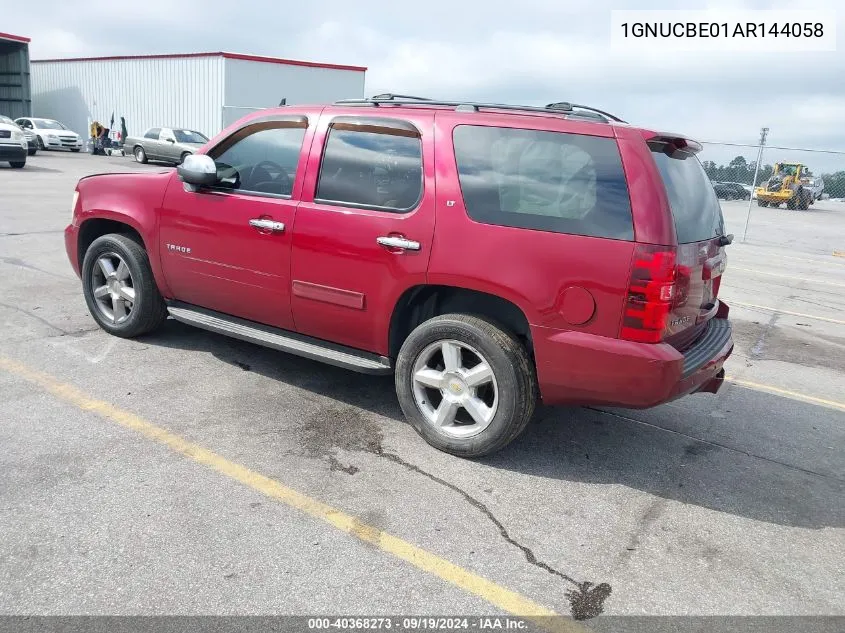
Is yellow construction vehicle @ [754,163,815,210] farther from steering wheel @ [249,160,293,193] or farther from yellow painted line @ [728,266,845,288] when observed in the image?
steering wheel @ [249,160,293,193]

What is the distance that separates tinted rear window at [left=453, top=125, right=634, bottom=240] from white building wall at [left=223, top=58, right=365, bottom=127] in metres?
27.5

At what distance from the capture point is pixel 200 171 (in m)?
4.34

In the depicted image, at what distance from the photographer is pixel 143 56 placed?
34.6 meters

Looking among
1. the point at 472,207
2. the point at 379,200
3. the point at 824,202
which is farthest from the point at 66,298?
the point at 824,202

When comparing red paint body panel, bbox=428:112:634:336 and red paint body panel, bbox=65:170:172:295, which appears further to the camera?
red paint body panel, bbox=65:170:172:295

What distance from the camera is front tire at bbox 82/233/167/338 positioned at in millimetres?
5012

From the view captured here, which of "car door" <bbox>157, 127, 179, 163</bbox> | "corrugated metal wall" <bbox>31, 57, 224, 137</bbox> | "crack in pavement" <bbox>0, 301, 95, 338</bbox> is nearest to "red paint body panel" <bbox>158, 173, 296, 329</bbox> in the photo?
"crack in pavement" <bbox>0, 301, 95, 338</bbox>

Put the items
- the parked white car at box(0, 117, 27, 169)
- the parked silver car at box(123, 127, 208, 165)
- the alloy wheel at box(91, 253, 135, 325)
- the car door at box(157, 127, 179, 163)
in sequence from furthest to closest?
the car door at box(157, 127, 179, 163)
the parked silver car at box(123, 127, 208, 165)
the parked white car at box(0, 117, 27, 169)
the alloy wheel at box(91, 253, 135, 325)

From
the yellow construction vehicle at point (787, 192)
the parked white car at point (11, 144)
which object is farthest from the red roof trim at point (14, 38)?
the yellow construction vehicle at point (787, 192)

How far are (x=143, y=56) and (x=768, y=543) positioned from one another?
38087 mm

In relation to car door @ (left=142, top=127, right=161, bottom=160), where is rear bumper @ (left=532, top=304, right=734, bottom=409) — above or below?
below

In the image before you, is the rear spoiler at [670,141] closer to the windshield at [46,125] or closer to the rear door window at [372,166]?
the rear door window at [372,166]

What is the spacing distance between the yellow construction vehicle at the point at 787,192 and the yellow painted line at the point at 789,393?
94.2 feet

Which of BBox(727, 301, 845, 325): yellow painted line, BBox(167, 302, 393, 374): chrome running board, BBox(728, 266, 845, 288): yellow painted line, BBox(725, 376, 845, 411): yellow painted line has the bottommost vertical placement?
BBox(725, 376, 845, 411): yellow painted line
